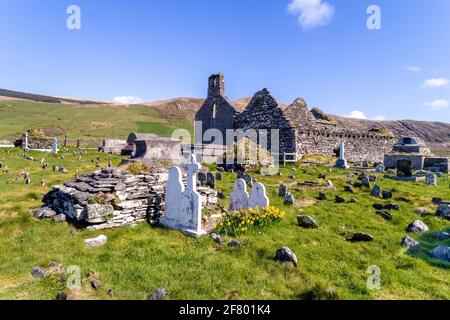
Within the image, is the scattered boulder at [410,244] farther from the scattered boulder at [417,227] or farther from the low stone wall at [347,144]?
the low stone wall at [347,144]

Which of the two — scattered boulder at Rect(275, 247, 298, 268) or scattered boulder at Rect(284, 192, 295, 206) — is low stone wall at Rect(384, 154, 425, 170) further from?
scattered boulder at Rect(275, 247, 298, 268)

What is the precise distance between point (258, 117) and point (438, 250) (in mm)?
23780

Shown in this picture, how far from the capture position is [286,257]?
6500mm

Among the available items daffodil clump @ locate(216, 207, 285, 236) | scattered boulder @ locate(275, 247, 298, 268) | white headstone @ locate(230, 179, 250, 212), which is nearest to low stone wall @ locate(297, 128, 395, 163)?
white headstone @ locate(230, 179, 250, 212)

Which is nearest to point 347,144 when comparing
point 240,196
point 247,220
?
point 240,196

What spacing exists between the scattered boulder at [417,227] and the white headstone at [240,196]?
5168mm

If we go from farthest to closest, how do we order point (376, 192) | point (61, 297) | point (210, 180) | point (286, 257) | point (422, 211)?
point (376, 192), point (210, 180), point (422, 211), point (286, 257), point (61, 297)

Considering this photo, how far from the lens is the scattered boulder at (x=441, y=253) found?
6905 millimetres

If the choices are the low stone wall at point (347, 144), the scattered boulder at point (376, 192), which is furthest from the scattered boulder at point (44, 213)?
the low stone wall at point (347, 144)

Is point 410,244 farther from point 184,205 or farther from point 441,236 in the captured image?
point 184,205

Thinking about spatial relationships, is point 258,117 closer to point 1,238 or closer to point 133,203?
point 133,203

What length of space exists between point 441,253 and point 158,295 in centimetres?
667

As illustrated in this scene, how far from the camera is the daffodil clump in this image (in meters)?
8.44
